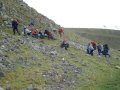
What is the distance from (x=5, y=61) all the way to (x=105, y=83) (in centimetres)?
1030

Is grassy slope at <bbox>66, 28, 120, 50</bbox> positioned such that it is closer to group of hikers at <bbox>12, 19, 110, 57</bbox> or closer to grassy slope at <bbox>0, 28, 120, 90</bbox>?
group of hikers at <bbox>12, 19, 110, 57</bbox>

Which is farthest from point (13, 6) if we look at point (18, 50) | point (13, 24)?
point (18, 50)

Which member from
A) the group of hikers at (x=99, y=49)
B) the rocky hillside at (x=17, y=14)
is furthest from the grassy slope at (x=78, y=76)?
the rocky hillside at (x=17, y=14)

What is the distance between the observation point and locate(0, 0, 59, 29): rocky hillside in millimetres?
53875

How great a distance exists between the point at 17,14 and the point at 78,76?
88.5 ft

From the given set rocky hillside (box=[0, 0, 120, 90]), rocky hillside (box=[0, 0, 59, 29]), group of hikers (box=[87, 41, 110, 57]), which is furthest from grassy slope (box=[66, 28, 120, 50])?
rocky hillside (box=[0, 0, 120, 90])

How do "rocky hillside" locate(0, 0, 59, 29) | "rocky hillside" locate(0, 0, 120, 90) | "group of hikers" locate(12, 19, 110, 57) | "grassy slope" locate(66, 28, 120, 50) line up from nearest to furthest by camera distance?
1. "rocky hillside" locate(0, 0, 120, 90)
2. "group of hikers" locate(12, 19, 110, 57)
3. "rocky hillside" locate(0, 0, 59, 29)
4. "grassy slope" locate(66, 28, 120, 50)

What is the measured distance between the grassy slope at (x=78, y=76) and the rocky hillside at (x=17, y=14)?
472 inches

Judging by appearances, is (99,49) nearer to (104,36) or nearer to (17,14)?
(17,14)

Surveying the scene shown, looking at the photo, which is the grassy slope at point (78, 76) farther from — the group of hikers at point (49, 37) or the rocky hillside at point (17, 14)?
the rocky hillside at point (17, 14)

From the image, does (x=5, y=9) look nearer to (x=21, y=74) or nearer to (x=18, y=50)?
(x=18, y=50)

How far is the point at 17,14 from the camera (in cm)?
6016

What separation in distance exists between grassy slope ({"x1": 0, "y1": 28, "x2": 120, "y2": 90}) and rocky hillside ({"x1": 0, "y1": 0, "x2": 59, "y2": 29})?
39.3ft

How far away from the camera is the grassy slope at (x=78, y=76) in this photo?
32.2m
